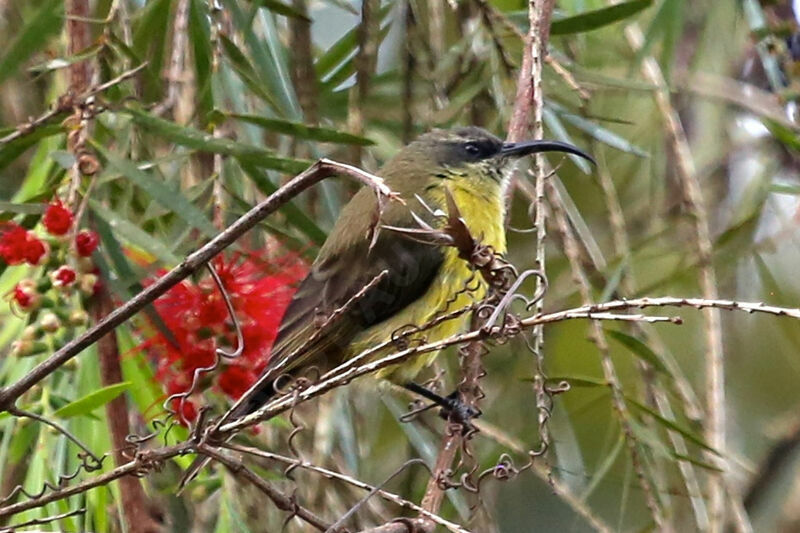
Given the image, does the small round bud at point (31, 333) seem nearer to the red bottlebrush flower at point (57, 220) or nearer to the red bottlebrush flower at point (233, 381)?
the red bottlebrush flower at point (57, 220)

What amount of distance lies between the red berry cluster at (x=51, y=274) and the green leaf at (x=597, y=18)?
1245 millimetres

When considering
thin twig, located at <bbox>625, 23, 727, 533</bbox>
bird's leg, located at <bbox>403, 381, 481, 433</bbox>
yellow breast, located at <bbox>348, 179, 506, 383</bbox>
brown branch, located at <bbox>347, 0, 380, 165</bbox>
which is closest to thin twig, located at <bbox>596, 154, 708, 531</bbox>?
thin twig, located at <bbox>625, 23, 727, 533</bbox>

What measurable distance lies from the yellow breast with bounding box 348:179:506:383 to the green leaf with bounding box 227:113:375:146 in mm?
668

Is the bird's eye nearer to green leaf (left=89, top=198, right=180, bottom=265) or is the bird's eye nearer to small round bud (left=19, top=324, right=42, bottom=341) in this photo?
green leaf (left=89, top=198, right=180, bottom=265)

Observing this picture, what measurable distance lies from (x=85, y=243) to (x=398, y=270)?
3.55ft

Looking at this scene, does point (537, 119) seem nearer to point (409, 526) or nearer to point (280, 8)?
point (280, 8)

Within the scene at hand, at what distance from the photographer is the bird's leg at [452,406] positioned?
109 inches

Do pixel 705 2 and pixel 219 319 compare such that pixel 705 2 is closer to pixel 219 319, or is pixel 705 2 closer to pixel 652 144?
pixel 652 144

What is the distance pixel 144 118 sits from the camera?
2.64m

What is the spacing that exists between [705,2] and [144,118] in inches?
86.2

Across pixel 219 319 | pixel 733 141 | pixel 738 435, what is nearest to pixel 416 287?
pixel 219 319

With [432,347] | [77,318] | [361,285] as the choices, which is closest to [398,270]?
[361,285]

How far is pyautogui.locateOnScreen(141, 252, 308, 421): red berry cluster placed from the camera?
2471 millimetres

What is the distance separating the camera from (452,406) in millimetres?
3049
